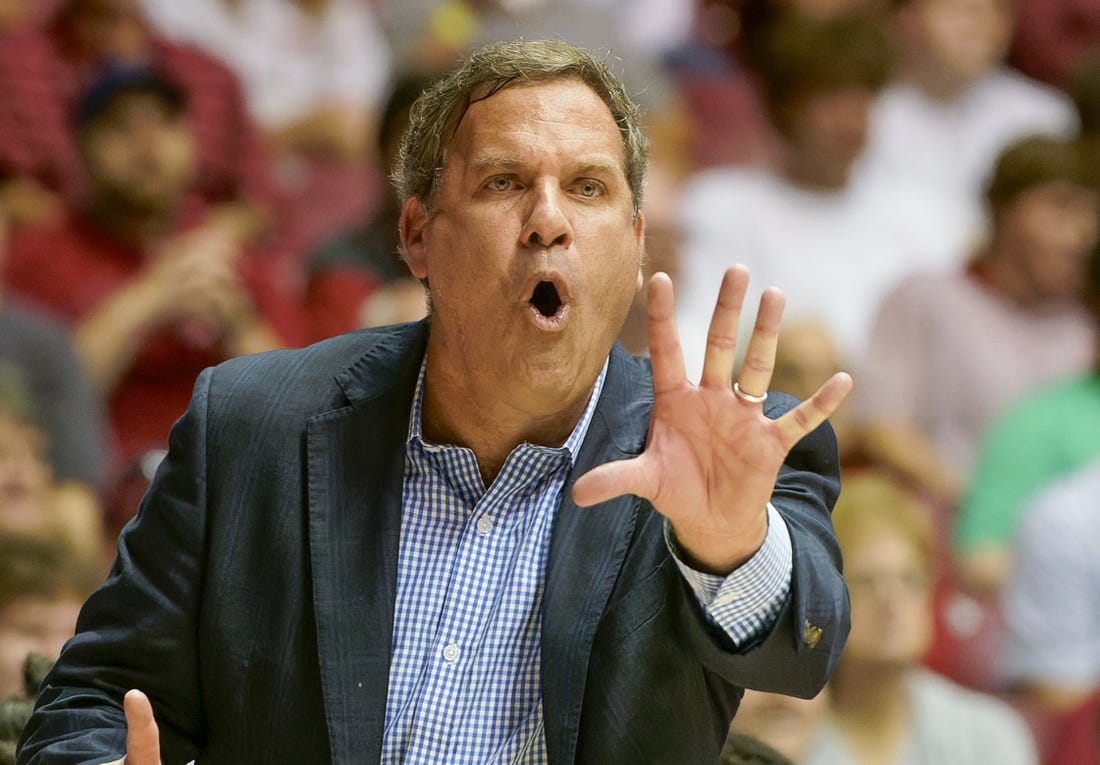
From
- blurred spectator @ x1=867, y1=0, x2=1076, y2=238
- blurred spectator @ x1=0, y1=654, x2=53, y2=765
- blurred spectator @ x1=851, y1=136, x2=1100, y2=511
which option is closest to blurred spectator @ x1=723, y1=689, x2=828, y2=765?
blurred spectator @ x1=0, y1=654, x2=53, y2=765

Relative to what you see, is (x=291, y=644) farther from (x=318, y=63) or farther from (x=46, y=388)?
(x=318, y=63)

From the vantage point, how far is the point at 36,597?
10.2ft

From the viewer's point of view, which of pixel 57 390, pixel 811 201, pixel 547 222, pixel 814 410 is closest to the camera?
pixel 814 410

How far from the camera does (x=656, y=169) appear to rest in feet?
15.6

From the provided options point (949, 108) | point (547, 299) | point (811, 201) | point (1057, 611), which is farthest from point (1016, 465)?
point (547, 299)

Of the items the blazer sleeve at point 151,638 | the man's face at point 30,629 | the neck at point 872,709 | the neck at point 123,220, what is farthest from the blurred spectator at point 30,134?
the blazer sleeve at point 151,638

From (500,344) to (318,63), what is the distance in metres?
3.60

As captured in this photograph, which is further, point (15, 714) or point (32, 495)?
point (32, 495)

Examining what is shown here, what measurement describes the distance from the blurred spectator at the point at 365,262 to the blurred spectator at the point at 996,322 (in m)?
1.44

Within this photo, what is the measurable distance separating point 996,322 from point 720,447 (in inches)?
139

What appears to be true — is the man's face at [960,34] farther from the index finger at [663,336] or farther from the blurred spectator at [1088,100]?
the index finger at [663,336]

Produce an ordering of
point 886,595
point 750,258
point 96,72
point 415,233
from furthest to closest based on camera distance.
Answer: point 750,258, point 96,72, point 886,595, point 415,233

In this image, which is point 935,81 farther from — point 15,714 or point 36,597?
point 15,714

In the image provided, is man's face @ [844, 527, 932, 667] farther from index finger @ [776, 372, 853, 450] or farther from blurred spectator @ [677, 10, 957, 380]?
index finger @ [776, 372, 853, 450]
